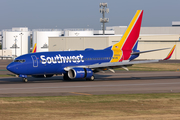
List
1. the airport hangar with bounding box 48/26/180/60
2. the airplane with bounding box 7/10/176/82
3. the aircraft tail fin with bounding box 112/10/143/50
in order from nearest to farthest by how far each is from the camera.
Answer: the airplane with bounding box 7/10/176/82 → the aircraft tail fin with bounding box 112/10/143/50 → the airport hangar with bounding box 48/26/180/60

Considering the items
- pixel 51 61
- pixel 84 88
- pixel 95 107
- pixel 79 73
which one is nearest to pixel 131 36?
pixel 79 73

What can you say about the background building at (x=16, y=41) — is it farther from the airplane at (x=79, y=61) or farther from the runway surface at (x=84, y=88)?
the runway surface at (x=84, y=88)

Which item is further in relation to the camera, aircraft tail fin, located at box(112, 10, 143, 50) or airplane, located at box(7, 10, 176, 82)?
aircraft tail fin, located at box(112, 10, 143, 50)

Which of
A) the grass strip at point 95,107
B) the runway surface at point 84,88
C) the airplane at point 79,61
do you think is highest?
the airplane at point 79,61

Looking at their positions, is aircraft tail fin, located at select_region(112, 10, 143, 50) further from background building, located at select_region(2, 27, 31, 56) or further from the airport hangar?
background building, located at select_region(2, 27, 31, 56)

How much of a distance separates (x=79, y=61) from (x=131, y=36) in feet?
33.7

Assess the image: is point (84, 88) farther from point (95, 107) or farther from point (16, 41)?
point (16, 41)

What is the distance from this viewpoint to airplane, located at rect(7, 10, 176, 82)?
4300 centimetres

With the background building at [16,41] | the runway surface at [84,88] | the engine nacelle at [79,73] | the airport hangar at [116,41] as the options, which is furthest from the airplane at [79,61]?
the background building at [16,41]

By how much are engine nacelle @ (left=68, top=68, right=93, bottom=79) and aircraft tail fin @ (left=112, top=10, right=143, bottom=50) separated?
27.8ft

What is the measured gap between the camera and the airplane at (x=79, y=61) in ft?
141

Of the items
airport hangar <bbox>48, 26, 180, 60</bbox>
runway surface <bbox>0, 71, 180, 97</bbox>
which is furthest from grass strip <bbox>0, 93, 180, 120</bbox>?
airport hangar <bbox>48, 26, 180, 60</bbox>

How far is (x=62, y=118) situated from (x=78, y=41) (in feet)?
361

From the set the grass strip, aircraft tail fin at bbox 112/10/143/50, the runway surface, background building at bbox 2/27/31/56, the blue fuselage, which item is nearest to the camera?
the grass strip
